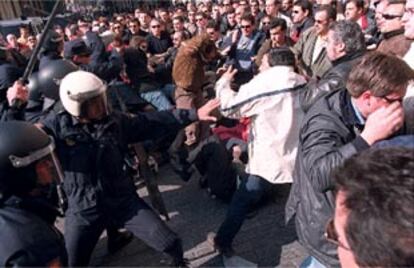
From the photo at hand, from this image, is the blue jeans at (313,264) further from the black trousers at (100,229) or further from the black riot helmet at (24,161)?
the black riot helmet at (24,161)

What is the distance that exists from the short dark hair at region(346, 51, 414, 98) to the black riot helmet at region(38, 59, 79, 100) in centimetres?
278

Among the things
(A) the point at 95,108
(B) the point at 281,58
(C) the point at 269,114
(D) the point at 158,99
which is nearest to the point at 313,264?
(C) the point at 269,114

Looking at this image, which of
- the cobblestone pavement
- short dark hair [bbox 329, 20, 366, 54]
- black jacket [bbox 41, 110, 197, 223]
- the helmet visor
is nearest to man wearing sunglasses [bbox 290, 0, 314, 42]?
the cobblestone pavement

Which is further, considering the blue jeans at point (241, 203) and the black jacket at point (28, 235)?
the blue jeans at point (241, 203)

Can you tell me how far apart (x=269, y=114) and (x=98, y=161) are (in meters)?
1.26

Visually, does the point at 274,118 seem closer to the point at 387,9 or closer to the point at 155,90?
the point at 387,9

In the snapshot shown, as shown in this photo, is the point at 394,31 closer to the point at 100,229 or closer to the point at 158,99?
the point at 100,229

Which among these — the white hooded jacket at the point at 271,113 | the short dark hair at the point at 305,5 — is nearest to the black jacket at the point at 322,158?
the white hooded jacket at the point at 271,113

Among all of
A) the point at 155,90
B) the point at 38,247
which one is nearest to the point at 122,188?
the point at 38,247

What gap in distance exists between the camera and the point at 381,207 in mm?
1038

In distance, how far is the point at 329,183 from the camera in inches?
80.1

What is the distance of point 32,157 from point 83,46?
3.62 m

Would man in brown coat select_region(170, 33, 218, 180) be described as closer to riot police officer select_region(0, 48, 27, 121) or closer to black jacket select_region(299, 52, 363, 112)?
riot police officer select_region(0, 48, 27, 121)

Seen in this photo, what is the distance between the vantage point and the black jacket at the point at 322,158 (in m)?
2.04
